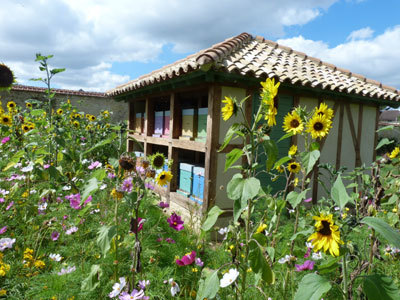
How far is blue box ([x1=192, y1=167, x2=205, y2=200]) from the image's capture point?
429cm

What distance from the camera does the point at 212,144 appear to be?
3957 mm

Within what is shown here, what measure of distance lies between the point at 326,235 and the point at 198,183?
134 inches

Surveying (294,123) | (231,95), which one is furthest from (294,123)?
(231,95)

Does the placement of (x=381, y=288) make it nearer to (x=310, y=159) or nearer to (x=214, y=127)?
(x=310, y=159)

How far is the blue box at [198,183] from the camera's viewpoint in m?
4.29

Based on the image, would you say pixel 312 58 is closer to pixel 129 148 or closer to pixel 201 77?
pixel 201 77

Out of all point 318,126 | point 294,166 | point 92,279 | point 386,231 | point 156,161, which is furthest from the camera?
point 294,166

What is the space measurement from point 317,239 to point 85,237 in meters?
1.95

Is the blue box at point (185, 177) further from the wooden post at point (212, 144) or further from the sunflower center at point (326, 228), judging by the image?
the sunflower center at point (326, 228)

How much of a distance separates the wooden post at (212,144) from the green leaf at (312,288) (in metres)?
2.98

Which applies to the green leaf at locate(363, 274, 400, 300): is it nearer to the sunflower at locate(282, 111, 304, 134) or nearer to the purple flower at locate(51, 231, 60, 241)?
the sunflower at locate(282, 111, 304, 134)

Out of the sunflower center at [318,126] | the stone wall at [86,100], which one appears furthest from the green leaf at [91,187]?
the stone wall at [86,100]

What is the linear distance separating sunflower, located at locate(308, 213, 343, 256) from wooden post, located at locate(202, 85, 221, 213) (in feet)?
9.52

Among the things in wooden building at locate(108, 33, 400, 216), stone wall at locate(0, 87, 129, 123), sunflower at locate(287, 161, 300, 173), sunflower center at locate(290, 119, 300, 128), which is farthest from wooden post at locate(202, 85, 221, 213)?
stone wall at locate(0, 87, 129, 123)
